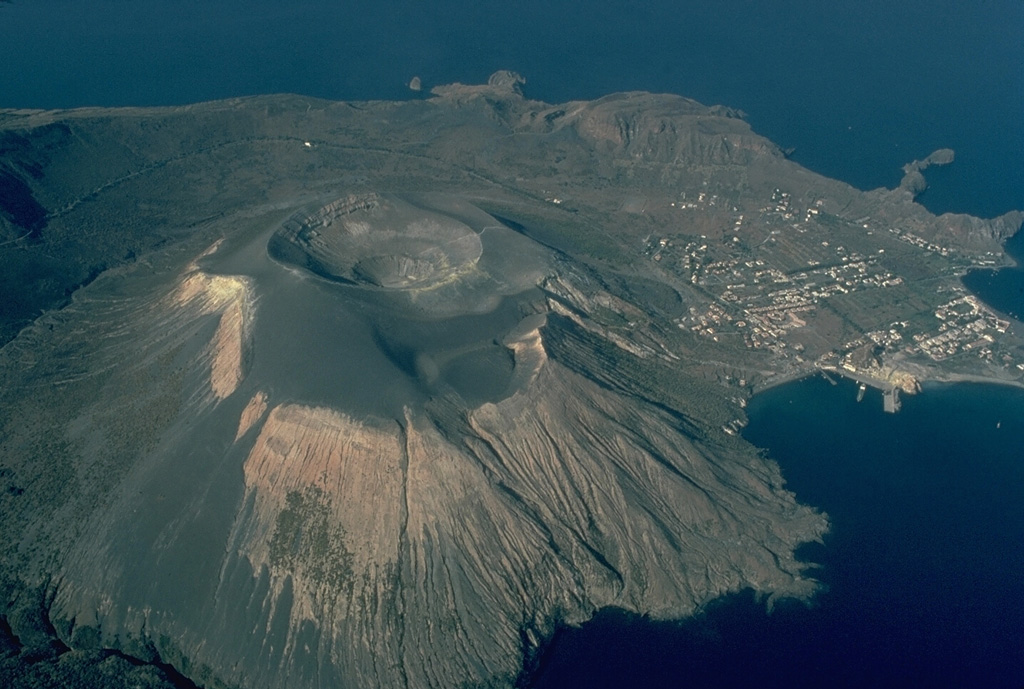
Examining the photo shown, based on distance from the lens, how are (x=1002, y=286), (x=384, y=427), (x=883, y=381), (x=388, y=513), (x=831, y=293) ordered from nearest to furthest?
(x=388, y=513) < (x=384, y=427) < (x=883, y=381) < (x=831, y=293) < (x=1002, y=286)

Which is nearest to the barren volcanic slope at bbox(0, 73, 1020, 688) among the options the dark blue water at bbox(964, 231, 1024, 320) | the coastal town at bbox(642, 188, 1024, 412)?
the coastal town at bbox(642, 188, 1024, 412)

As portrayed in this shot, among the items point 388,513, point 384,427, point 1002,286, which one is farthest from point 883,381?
point 388,513

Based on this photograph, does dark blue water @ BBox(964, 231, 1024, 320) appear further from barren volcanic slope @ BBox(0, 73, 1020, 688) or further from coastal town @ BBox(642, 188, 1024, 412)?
barren volcanic slope @ BBox(0, 73, 1020, 688)

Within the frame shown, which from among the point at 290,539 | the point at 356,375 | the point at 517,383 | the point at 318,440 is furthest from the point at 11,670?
the point at 517,383

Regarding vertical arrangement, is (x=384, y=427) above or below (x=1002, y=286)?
above

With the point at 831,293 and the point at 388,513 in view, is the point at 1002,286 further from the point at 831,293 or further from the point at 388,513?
the point at 388,513

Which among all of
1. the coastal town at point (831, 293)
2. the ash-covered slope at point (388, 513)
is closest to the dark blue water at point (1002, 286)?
the coastal town at point (831, 293)

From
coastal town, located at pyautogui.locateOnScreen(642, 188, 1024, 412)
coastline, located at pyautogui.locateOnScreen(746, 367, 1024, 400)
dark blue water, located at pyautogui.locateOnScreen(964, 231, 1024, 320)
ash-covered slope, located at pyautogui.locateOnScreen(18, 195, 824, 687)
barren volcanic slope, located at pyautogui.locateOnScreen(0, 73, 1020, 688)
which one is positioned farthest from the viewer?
dark blue water, located at pyautogui.locateOnScreen(964, 231, 1024, 320)

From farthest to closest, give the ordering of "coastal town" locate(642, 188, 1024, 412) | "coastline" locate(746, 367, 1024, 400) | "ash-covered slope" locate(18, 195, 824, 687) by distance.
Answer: "coastal town" locate(642, 188, 1024, 412)
"coastline" locate(746, 367, 1024, 400)
"ash-covered slope" locate(18, 195, 824, 687)

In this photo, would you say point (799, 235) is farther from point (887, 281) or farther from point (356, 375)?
point (356, 375)
